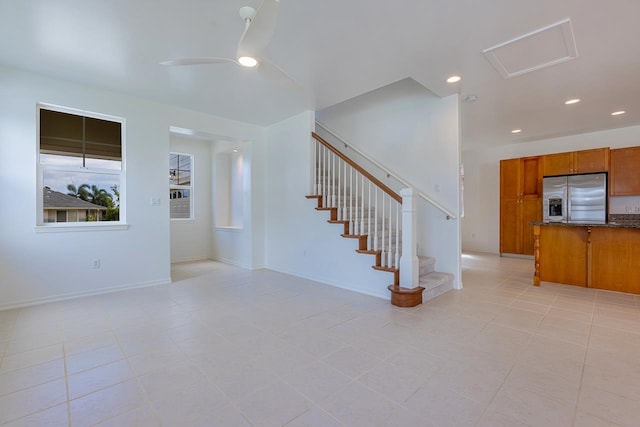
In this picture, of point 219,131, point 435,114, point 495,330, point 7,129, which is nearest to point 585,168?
point 435,114

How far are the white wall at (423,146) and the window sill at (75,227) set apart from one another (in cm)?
404

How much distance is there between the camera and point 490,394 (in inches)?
66.4

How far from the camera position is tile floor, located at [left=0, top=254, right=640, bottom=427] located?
1.54m

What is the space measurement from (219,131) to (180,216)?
260 cm

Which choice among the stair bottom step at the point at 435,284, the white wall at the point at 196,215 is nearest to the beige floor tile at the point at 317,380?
the stair bottom step at the point at 435,284

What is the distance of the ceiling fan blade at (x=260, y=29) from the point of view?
1738 millimetres

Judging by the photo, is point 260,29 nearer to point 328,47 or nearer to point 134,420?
point 328,47

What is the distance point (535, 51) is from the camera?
284 cm

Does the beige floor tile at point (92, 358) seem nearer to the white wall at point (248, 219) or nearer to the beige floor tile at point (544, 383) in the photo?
the beige floor tile at point (544, 383)

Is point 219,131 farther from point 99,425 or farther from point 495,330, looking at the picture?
point 495,330

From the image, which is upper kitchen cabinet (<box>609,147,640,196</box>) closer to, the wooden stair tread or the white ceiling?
the white ceiling

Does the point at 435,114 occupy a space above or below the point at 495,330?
above

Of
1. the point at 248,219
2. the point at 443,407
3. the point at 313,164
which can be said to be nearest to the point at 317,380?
the point at 443,407

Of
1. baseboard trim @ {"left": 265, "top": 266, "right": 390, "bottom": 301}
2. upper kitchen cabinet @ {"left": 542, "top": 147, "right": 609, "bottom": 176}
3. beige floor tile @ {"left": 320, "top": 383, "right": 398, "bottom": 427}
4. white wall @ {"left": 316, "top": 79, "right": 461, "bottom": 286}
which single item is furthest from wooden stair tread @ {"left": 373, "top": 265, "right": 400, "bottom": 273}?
upper kitchen cabinet @ {"left": 542, "top": 147, "right": 609, "bottom": 176}
